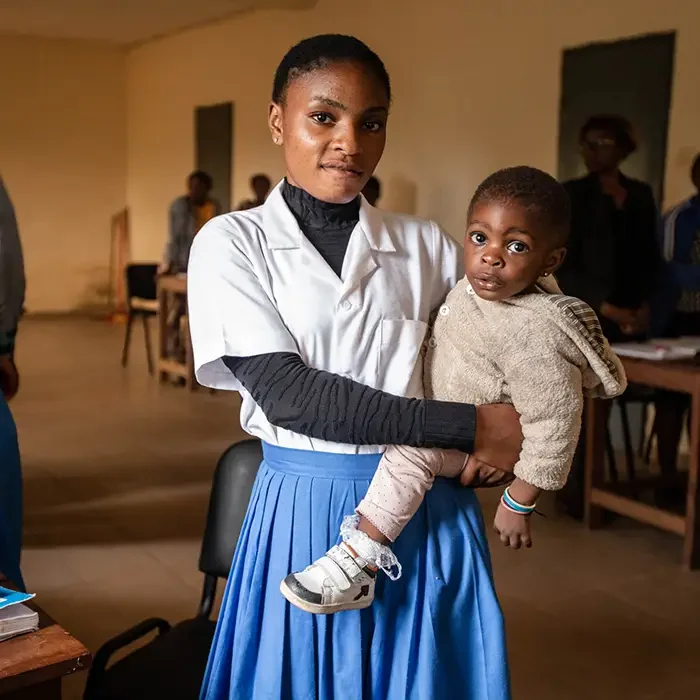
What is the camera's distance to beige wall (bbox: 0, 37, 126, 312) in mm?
10711

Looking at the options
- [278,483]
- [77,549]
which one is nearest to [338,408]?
[278,483]

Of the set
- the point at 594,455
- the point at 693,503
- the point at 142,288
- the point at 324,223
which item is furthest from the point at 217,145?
the point at 324,223

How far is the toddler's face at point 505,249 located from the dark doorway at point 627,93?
13.1 feet

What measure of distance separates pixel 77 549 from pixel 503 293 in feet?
Result: 8.85

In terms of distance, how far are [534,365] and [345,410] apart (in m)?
0.29

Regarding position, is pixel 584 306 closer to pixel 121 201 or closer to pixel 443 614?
pixel 443 614

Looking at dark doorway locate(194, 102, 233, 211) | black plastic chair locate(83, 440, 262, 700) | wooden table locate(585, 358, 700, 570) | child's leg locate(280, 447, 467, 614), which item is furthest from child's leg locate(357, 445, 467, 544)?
dark doorway locate(194, 102, 233, 211)

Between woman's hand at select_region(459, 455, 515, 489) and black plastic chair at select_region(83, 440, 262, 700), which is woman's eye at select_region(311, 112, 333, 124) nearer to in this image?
woman's hand at select_region(459, 455, 515, 489)

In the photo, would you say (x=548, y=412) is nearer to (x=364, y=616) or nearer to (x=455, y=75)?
(x=364, y=616)

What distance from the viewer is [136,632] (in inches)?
75.7

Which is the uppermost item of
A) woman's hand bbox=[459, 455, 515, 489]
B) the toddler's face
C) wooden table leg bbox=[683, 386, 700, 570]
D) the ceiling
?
the ceiling

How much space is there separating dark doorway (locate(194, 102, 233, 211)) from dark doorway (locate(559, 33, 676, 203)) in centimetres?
430

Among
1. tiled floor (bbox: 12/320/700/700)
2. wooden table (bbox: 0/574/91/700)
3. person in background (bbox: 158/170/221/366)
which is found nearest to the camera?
wooden table (bbox: 0/574/91/700)

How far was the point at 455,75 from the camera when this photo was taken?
6.39 metres
